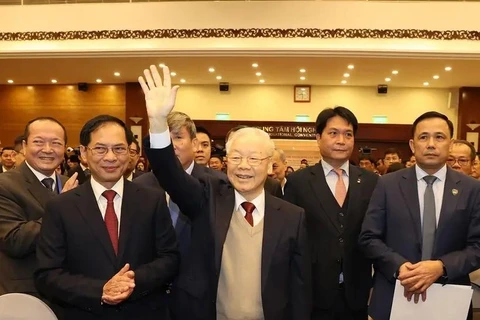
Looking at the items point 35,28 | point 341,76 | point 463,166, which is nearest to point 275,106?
point 341,76

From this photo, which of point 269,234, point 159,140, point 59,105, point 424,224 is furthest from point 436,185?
point 59,105

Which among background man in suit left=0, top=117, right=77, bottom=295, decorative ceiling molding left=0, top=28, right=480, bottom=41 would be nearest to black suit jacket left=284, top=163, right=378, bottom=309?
background man in suit left=0, top=117, right=77, bottom=295

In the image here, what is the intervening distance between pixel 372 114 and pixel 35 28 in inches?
343

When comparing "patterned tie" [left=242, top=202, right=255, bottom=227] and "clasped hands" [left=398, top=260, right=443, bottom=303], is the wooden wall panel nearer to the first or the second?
"patterned tie" [left=242, top=202, right=255, bottom=227]

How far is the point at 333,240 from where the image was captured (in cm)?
244

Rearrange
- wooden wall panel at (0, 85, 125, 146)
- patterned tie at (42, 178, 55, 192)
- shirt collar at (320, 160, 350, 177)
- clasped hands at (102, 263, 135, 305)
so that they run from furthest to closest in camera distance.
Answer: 1. wooden wall panel at (0, 85, 125, 146)
2. shirt collar at (320, 160, 350, 177)
3. patterned tie at (42, 178, 55, 192)
4. clasped hands at (102, 263, 135, 305)

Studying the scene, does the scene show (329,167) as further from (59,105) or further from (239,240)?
(59,105)

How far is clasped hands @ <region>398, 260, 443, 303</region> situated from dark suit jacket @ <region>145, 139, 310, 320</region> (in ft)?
1.52

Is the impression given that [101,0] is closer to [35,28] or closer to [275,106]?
[35,28]

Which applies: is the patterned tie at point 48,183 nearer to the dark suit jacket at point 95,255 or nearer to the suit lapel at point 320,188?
the dark suit jacket at point 95,255

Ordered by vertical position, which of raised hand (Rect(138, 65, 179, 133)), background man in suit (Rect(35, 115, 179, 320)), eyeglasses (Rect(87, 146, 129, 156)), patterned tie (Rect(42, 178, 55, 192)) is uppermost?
raised hand (Rect(138, 65, 179, 133))

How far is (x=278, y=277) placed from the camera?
1.83 meters

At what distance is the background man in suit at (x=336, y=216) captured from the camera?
243 centimetres

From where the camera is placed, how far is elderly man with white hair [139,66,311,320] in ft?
5.88
